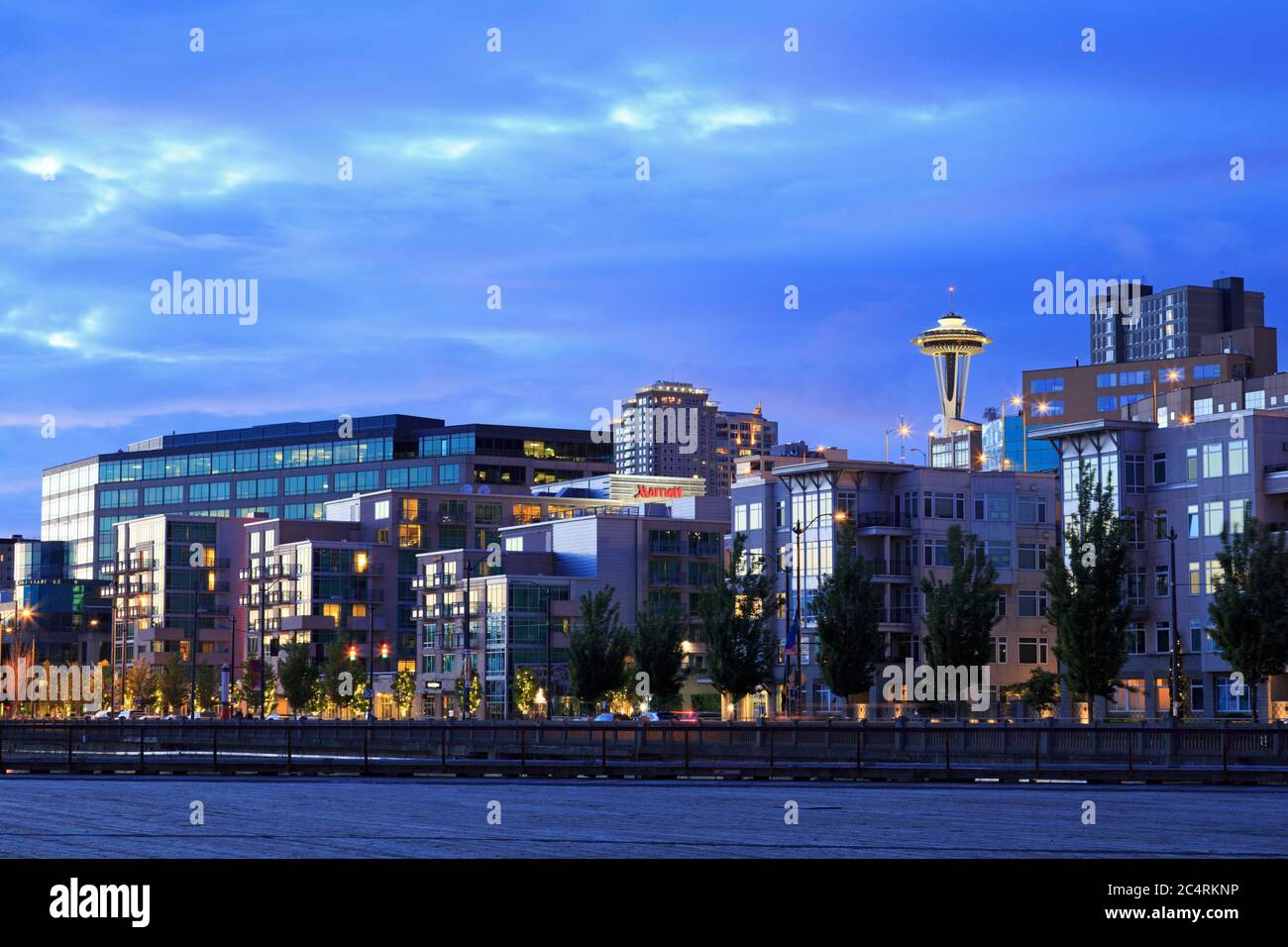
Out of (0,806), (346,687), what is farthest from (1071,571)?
(346,687)

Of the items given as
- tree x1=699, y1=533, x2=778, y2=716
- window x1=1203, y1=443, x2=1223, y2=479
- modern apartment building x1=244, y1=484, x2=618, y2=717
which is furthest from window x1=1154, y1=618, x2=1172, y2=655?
modern apartment building x1=244, y1=484, x2=618, y2=717

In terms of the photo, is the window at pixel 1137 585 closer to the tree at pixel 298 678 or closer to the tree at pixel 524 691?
the tree at pixel 524 691

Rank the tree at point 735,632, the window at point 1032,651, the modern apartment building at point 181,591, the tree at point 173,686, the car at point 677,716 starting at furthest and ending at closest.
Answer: the modern apartment building at point 181,591
the tree at point 173,686
the window at point 1032,651
the car at point 677,716
the tree at point 735,632

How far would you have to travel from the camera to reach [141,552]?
7402 inches

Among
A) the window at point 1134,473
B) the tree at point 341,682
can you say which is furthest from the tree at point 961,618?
the tree at point 341,682

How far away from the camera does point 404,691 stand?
14175cm

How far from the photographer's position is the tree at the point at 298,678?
140750 mm

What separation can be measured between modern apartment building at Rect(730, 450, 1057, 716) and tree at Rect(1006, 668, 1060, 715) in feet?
46.0

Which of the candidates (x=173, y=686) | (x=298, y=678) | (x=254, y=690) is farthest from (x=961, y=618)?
(x=173, y=686)

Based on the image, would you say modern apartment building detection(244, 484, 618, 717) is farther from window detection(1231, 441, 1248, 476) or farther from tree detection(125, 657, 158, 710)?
window detection(1231, 441, 1248, 476)

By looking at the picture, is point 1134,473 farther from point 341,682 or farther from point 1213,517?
→ point 341,682

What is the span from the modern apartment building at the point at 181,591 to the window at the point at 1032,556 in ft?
285
